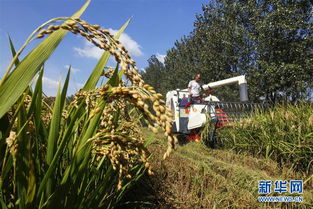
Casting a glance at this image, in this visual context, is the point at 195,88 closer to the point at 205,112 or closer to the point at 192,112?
the point at 192,112

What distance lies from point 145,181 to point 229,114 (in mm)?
6049

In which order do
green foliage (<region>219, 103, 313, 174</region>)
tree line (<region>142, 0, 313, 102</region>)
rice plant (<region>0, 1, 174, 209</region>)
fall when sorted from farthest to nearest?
tree line (<region>142, 0, 313, 102</region>) → green foliage (<region>219, 103, 313, 174</region>) → rice plant (<region>0, 1, 174, 209</region>)

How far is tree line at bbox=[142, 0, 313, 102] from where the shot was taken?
38.0 feet

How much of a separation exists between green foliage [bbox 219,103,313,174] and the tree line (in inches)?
177

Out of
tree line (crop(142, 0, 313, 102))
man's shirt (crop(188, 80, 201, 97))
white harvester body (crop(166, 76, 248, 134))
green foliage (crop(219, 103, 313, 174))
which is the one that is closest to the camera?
green foliage (crop(219, 103, 313, 174))

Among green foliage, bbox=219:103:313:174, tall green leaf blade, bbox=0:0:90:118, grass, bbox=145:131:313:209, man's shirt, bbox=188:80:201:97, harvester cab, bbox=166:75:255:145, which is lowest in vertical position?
grass, bbox=145:131:313:209

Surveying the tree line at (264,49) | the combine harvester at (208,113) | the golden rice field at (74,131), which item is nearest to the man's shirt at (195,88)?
the combine harvester at (208,113)

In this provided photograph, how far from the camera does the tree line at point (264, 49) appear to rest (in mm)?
11586

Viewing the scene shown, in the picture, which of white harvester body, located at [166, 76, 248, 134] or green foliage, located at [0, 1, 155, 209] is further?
white harvester body, located at [166, 76, 248, 134]

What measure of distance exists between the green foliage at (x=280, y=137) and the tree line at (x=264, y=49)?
4507mm

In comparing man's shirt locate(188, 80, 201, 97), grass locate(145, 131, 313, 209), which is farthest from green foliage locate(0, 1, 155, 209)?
man's shirt locate(188, 80, 201, 97)

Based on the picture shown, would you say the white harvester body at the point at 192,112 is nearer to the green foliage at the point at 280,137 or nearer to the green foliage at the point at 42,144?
the green foliage at the point at 280,137

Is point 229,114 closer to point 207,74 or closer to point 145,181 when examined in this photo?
point 145,181

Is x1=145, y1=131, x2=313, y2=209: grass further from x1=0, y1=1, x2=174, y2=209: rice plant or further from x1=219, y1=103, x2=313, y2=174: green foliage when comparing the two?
x1=0, y1=1, x2=174, y2=209: rice plant
